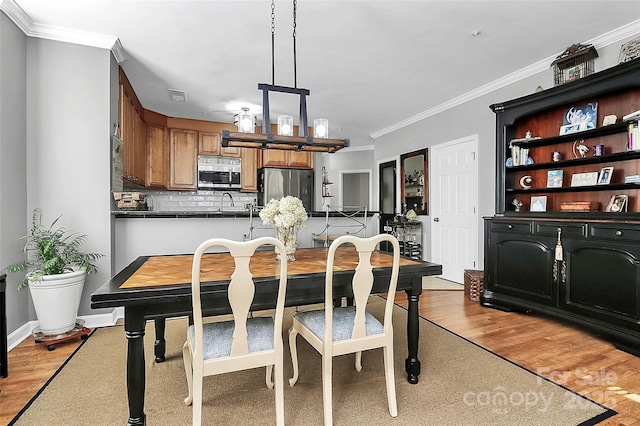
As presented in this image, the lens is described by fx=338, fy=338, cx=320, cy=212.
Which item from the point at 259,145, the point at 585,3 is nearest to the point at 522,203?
the point at 585,3

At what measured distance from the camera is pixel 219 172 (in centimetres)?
567

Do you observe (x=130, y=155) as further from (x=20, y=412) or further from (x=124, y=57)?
(x=20, y=412)

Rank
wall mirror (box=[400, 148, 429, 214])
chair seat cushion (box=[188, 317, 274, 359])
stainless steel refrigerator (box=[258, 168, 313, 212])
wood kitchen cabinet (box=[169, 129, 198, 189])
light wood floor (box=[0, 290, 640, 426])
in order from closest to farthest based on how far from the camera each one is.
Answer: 1. chair seat cushion (box=[188, 317, 274, 359])
2. light wood floor (box=[0, 290, 640, 426])
3. wall mirror (box=[400, 148, 429, 214])
4. wood kitchen cabinet (box=[169, 129, 198, 189])
5. stainless steel refrigerator (box=[258, 168, 313, 212])

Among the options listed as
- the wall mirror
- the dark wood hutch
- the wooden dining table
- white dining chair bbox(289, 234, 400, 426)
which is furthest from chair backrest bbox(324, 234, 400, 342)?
the wall mirror

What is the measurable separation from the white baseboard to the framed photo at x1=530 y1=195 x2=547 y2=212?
430cm

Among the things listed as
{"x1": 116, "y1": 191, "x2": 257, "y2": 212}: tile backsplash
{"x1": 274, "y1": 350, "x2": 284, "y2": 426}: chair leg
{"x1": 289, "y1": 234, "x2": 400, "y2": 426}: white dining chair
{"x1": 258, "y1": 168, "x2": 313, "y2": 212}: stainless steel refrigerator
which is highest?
{"x1": 258, "y1": 168, "x2": 313, "y2": 212}: stainless steel refrigerator

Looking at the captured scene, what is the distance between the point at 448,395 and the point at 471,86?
3598 millimetres

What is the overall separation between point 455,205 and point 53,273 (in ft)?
14.9

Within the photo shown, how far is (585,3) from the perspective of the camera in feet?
8.25

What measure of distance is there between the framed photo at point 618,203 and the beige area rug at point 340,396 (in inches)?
68.0

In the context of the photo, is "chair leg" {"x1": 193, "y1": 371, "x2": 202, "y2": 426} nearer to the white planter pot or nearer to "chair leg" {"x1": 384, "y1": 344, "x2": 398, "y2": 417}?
"chair leg" {"x1": 384, "y1": 344, "x2": 398, "y2": 417}

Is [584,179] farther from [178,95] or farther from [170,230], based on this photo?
[178,95]

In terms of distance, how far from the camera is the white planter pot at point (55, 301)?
2.52 metres

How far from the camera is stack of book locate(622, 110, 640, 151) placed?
263 cm
